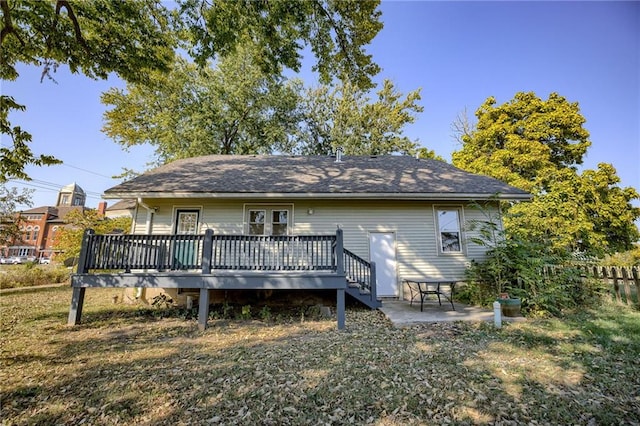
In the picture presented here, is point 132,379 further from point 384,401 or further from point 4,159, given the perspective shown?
point 4,159

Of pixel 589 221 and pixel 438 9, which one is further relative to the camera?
pixel 589 221

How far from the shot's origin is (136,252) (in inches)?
266

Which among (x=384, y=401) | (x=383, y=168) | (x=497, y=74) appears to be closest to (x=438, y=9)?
(x=497, y=74)

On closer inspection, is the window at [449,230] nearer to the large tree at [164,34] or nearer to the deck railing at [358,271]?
the deck railing at [358,271]

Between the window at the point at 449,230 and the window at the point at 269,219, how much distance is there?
532 cm

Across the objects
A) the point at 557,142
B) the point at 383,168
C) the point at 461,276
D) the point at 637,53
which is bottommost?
the point at 461,276

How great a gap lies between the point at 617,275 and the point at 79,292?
1436 centimetres

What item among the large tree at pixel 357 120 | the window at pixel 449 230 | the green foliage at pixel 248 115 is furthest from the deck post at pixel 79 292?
the large tree at pixel 357 120

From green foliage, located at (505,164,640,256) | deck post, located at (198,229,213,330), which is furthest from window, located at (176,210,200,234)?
green foliage, located at (505,164,640,256)

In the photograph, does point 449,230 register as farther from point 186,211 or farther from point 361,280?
point 186,211

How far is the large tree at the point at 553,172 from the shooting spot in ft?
47.2

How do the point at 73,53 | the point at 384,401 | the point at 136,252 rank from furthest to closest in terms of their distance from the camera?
the point at 73,53
the point at 136,252
the point at 384,401

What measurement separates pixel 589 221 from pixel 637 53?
10242 mm

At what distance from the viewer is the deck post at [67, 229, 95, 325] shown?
6484 millimetres
